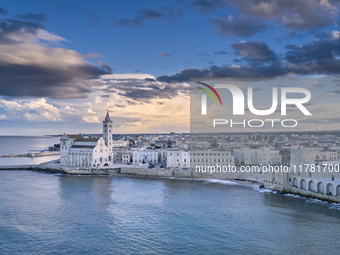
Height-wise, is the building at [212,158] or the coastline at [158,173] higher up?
the building at [212,158]

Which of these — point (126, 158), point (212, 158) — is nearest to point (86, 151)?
point (126, 158)

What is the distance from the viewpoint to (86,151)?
2333 cm

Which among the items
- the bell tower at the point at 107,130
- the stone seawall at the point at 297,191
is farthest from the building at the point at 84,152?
the stone seawall at the point at 297,191

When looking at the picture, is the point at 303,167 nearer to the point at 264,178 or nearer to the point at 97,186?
the point at 264,178

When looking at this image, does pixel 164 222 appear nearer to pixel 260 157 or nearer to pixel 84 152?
pixel 260 157

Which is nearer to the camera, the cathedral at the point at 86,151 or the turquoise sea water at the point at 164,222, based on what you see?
the turquoise sea water at the point at 164,222

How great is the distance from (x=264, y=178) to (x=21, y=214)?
11.8m

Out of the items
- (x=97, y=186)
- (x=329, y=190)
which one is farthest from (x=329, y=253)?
(x=97, y=186)

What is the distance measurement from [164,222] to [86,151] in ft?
50.3

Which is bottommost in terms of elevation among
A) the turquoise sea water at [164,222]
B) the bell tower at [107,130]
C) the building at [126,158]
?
the turquoise sea water at [164,222]

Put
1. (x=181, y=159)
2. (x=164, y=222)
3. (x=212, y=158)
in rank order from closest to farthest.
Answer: (x=164, y=222)
(x=212, y=158)
(x=181, y=159)

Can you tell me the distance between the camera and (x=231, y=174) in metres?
18.4

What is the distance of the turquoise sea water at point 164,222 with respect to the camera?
7492 millimetres

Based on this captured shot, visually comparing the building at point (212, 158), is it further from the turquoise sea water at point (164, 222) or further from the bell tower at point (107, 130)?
the bell tower at point (107, 130)
